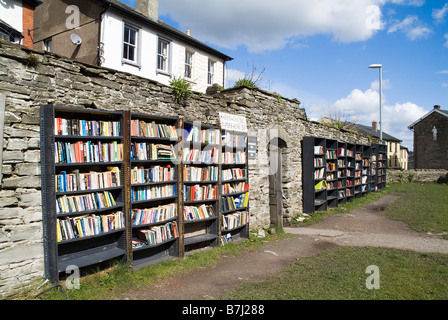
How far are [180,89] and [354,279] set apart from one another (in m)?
4.31

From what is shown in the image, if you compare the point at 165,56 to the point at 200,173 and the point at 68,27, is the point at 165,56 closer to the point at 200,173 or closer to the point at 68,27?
the point at 68,27

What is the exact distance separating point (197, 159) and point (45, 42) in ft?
39.9

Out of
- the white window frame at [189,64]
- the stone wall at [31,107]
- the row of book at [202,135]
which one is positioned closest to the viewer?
the stone wall at [31,107]

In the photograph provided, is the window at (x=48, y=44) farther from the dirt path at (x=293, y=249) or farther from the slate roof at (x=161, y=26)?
the dirt path at (x=293, y=249)

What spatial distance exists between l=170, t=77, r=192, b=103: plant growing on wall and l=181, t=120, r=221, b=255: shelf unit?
19.1 inches

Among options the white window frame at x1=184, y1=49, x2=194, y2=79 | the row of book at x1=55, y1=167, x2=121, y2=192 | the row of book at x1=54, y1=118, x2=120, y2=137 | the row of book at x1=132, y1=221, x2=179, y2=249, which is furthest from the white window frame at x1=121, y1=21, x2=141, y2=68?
the row of book at x1=132, y1=221, x2=179, y2=249

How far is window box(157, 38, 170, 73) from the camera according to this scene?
14156 mm

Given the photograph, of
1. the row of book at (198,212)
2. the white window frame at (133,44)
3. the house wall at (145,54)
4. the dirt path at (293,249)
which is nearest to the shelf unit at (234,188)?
the row of book at (198,212)

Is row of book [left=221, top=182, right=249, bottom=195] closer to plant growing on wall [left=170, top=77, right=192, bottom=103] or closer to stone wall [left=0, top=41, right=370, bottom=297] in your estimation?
stone wall [left=0, top=41, right=370, bottom=297]

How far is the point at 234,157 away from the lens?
676 centimetres

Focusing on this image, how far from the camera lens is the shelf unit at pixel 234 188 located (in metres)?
6.43

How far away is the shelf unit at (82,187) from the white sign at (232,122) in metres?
2.47

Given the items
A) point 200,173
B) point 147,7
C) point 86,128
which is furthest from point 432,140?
point 86,128
